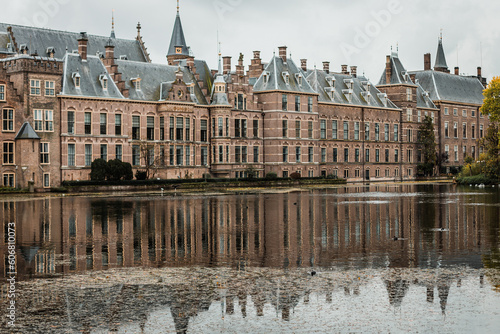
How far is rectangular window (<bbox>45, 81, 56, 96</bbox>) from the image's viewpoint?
64.2 m

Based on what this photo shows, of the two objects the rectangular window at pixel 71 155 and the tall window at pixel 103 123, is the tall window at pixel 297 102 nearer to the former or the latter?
the tall window at pixel 103 123

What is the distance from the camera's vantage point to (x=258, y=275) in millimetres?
17031

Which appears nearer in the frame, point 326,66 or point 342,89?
point 342,89

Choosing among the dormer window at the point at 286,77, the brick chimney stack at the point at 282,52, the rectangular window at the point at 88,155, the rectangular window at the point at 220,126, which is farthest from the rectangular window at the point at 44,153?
the brick chimney stack at the point at 282,52

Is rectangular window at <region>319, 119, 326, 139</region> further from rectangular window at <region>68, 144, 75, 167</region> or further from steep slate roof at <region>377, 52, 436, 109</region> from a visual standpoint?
rectangular window at <region>68, 144, 75, 167</region>

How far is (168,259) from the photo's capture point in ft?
65.1

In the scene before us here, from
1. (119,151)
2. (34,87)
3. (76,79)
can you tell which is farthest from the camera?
(119,151)

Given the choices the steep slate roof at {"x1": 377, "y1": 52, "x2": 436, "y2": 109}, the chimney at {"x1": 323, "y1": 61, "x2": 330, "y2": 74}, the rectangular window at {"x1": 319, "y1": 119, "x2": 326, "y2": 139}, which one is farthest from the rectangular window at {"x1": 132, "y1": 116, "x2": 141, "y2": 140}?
the steep slate roof at {"x1": 377, "y1": 52, "x2": 436, "y2": 109}

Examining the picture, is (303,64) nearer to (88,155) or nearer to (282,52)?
(282,52)

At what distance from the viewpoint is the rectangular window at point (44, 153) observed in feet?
210

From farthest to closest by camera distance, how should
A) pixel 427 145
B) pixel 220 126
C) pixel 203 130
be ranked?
pixel 427 145, pixel 220 126, pixel 203 130

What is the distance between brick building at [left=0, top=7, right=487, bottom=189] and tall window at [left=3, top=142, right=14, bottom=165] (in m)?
A: 0.09

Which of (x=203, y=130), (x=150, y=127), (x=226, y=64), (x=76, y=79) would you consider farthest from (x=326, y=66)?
(x=76, y=79)

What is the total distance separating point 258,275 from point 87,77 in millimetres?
54990
